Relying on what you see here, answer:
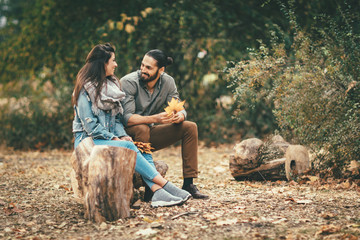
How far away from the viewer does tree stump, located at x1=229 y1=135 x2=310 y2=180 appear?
16.5 feet

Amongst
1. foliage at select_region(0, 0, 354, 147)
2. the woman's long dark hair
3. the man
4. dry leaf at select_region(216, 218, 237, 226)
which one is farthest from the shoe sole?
foliage at select_region(0, 0, 354, 147)

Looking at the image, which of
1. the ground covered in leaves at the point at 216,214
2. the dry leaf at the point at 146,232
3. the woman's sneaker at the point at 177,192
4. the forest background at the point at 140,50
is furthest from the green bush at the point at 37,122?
the dry leaf at the point at 146,232

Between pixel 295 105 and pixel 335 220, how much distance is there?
1.78 metres

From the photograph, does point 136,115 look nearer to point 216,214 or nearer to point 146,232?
point 216,214

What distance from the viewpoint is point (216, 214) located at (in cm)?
347

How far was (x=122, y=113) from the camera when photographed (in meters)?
4.04

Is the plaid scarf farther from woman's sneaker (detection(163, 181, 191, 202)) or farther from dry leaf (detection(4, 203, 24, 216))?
dry leaf (detection(4, 203, 24, 216))

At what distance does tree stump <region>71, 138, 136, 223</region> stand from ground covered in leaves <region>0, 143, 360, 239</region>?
3.7 inches

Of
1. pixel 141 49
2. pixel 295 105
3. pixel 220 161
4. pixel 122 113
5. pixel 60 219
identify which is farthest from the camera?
pixel 141 49

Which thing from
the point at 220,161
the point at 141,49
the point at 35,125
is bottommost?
the point at 220,161

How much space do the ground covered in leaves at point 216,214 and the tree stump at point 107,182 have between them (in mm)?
94

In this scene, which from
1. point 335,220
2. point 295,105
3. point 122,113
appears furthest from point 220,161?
point 335,220

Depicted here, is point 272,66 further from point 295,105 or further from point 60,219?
point 60,219

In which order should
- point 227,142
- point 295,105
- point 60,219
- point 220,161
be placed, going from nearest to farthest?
point 60,219 < point 295,105 < point 220,161 < point 227,142
